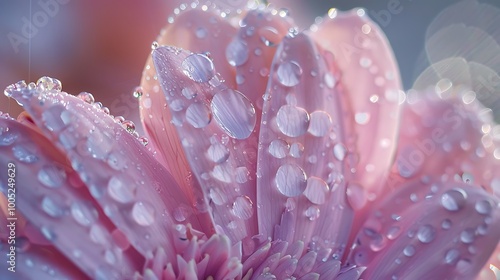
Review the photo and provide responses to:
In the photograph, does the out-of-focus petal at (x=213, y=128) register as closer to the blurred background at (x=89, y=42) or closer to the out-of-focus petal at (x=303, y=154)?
the out-of-focus petal at (x=303, y=154)

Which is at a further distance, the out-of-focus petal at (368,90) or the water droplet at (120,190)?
the out-of-focus petal at (368,90)

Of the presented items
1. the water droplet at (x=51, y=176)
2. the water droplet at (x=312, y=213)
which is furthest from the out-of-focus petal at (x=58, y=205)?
the water droplet at (x=312, y=213)

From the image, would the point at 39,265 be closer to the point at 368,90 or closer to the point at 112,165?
the point at 112,165

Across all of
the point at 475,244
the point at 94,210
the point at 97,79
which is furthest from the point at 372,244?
the point at 97,79

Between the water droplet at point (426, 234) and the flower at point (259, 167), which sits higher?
the flower at point (259, 167)

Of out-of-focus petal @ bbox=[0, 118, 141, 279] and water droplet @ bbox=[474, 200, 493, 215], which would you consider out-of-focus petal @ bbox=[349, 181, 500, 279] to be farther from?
out-of-focus petal @ bbox=[0, 118, 141, 279]

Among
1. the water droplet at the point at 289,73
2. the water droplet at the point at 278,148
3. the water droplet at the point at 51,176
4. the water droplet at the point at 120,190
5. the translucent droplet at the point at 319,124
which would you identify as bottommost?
the translucent droplet at the point at 319,124

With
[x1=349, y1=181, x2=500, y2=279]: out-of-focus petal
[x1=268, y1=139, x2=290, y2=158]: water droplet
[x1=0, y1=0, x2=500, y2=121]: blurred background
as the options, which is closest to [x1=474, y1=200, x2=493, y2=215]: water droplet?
[x1=349, y1=181, x2=500, y2=279]: out-of-focus petal

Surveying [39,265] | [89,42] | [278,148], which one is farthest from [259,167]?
[89,42]
